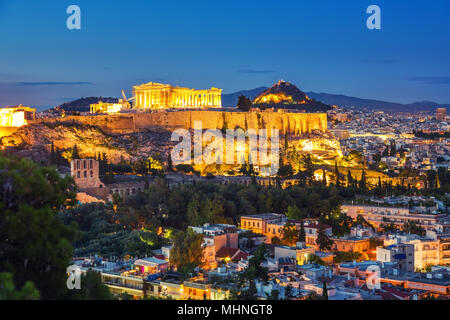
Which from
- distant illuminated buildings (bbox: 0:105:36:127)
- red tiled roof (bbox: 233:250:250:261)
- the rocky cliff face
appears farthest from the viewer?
distant illuminated buildings (bbox: 0:105:36:127)

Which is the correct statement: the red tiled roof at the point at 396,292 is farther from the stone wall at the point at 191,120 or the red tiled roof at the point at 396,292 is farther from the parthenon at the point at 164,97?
the parthenon at the point at 164,97

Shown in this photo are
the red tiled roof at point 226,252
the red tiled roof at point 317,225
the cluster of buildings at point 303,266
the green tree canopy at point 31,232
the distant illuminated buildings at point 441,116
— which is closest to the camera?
the green tree canopy at point 31,232

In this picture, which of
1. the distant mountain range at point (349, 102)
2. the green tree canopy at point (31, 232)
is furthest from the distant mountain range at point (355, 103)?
the green tree canopy at point (31, 232)

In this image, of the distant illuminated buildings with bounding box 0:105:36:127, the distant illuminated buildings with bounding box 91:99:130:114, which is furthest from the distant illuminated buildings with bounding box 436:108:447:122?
the distant illuminated buildings with bounding box 0:105:36:127

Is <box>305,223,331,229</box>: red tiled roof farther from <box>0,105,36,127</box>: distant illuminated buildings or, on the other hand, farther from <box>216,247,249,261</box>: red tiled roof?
<box>0,105,36,127</box>: distant illuminated buildings

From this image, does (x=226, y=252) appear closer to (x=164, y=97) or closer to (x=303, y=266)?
(x=303, y=266)

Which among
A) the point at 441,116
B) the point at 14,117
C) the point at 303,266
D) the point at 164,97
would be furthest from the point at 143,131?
the point at 441,116
